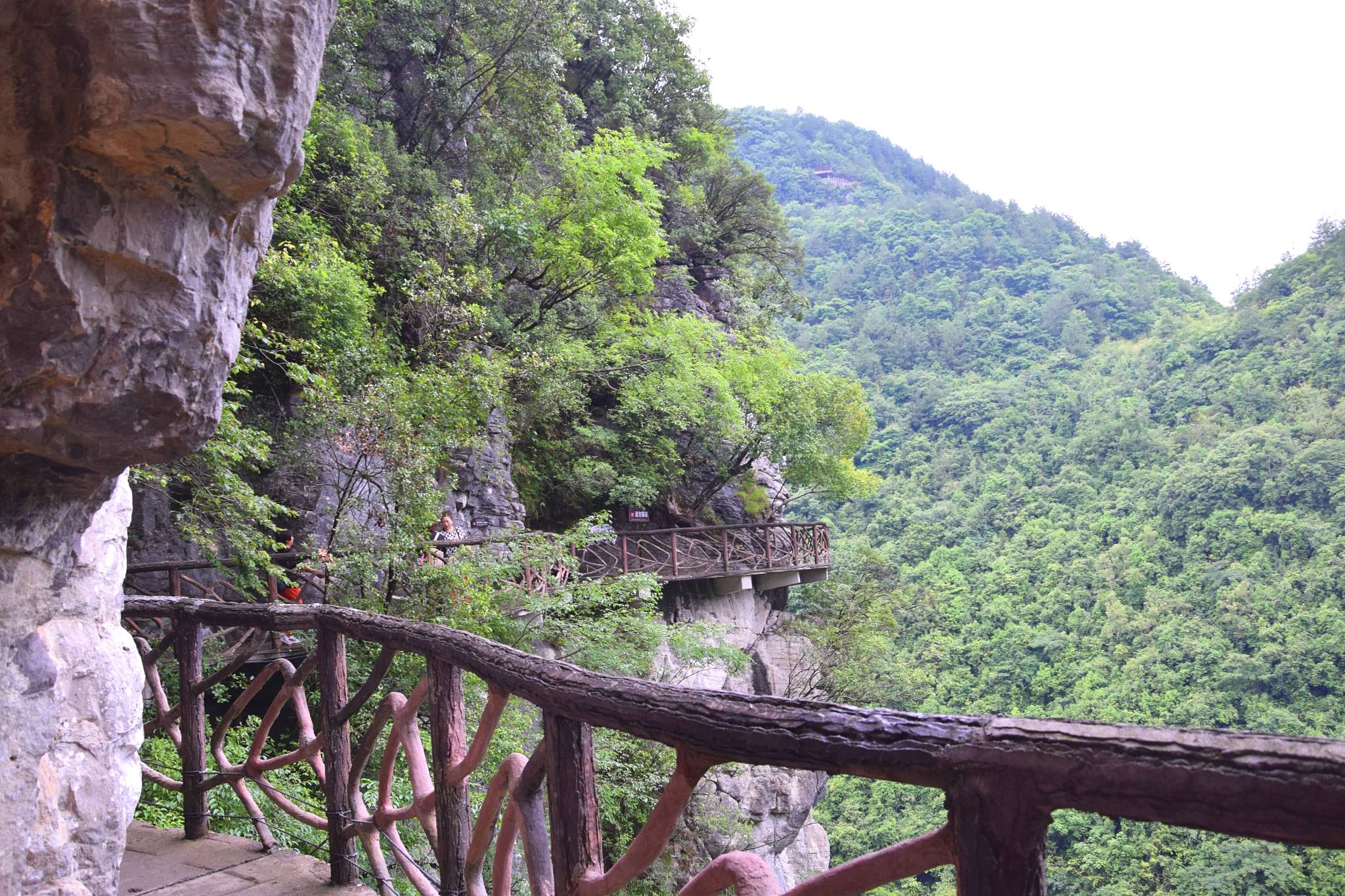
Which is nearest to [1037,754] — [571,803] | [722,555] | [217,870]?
[571,803]

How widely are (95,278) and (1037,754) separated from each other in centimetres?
147

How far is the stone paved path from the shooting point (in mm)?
2346

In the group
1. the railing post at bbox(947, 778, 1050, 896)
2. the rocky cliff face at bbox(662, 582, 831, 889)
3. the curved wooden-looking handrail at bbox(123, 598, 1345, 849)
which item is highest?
the curved wooden-looking handrail at bbox(123, 598, 1345, 849)

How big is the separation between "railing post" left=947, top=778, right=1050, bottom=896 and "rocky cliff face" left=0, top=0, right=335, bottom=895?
53.6 inches

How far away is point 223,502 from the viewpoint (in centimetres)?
630

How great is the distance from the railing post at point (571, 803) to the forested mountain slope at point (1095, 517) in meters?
12.0

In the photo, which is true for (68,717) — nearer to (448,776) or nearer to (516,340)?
(448,776)

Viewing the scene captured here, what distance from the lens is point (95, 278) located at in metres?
1.33

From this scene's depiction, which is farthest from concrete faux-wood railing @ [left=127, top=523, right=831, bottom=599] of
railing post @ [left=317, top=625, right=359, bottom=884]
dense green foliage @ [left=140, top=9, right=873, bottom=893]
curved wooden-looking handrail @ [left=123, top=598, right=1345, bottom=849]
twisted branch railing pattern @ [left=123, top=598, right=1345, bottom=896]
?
curved wooden-looking handrail @ [left=123, top=598, right=1345, bottom=849]

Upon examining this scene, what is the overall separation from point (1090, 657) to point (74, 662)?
27463 millimetres

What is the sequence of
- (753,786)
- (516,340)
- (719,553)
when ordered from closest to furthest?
(753,786) → (516,340) → (719,553)

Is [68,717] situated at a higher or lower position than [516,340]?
lower

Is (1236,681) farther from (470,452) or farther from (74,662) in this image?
(74,662)

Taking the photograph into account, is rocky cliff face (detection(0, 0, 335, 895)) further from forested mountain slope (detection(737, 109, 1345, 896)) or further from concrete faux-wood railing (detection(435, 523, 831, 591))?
forested mountain slope (detection(737, 109, 1345, 896))
